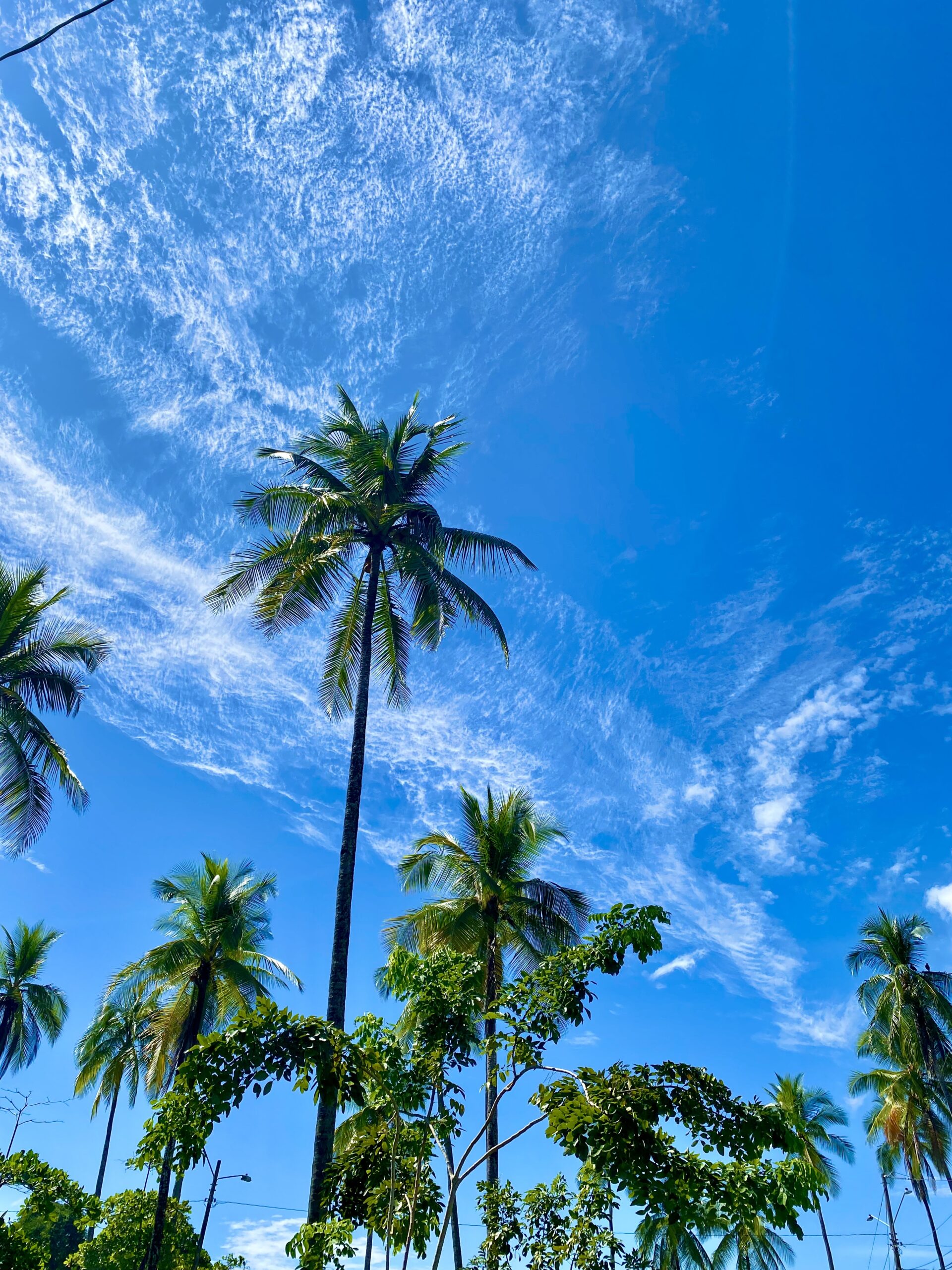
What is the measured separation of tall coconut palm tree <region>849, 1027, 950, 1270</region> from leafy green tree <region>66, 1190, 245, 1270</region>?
22.3 metres

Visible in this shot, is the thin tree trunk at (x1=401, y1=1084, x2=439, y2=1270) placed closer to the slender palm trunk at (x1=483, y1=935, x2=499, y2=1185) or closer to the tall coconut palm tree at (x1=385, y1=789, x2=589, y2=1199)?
the slender palm trunk at (x1=483, y1=935, x2=499, y2=1185)

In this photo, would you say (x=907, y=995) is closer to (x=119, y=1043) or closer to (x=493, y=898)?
(x=493, y=898)

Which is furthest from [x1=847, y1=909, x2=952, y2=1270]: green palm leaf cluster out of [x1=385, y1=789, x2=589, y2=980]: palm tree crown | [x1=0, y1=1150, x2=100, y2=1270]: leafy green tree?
[x1=0, y1=1150, x2=100, y2=1270]: leafy green tree

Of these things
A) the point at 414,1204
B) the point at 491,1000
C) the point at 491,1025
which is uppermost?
the point at 491,1025

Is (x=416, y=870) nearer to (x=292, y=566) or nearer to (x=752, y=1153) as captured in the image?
(x=292, y=566)

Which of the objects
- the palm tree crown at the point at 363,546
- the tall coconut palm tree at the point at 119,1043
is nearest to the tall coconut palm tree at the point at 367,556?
the palm tree crown at the point at 363,546

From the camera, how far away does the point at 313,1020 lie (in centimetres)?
685

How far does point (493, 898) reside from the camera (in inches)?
818

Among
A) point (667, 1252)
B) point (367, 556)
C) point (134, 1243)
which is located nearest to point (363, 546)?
point (367, 556)

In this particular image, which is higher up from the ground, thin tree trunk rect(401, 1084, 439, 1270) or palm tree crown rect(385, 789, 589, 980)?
palm tree crown rect(385, 789, 589, 980)

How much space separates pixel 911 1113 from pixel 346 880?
2713cm

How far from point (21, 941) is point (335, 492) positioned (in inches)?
884

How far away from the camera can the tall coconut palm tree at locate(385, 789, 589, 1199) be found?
66.8 ft

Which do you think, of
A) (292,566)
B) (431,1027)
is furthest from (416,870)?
(431,1027)
